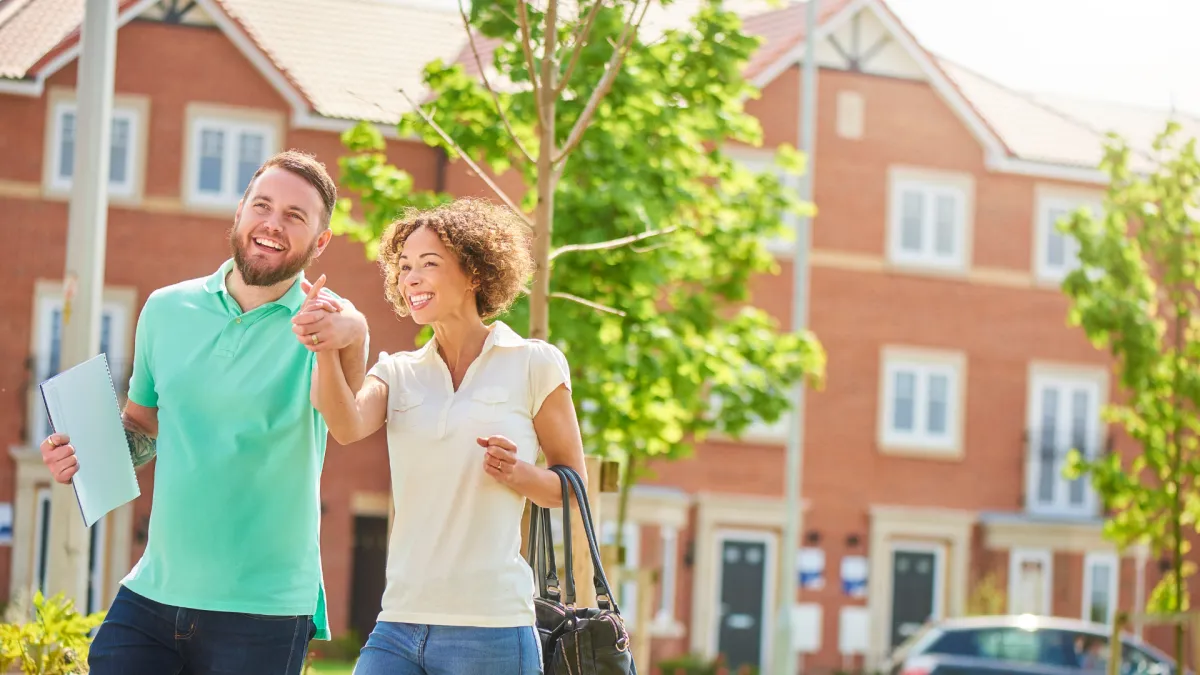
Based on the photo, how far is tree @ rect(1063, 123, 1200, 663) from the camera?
17.6m

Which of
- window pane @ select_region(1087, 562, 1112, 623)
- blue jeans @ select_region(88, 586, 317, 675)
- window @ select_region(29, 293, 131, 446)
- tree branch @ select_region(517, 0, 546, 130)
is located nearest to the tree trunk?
A: tree branch @ select_region(517, 0, 546, 130)

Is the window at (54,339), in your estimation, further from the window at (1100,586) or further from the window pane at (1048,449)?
the window at (1100,586)

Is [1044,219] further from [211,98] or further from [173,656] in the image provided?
[173,656]

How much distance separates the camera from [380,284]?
29.4 meters

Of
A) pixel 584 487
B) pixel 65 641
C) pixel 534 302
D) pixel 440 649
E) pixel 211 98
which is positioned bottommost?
pixel 65 641

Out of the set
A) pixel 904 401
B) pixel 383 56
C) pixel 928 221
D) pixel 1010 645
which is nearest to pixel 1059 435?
pixel 904 401

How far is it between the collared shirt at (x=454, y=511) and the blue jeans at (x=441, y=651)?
25 mm

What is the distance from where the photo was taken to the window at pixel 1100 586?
3356 cm

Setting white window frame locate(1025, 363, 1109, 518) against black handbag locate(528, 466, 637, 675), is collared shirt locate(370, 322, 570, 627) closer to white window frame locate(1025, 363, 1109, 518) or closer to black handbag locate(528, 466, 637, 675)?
black handbag locate(528, 466, 637, 675)

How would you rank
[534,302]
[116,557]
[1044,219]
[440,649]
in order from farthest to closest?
[1044,219] < [116,557] < [534,302] < [440,649]

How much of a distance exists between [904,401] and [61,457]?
28787 millimetres

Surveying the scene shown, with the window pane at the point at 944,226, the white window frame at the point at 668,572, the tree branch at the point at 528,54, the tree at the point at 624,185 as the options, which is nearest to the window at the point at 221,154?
the white window frame at the point at 668,572

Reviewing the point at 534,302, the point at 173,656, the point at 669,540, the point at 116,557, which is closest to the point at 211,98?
the point at 116,557

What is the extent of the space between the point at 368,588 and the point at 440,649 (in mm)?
26188
